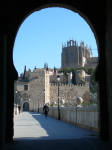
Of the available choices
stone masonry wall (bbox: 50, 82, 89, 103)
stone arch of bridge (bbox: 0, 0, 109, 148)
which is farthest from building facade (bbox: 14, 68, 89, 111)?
stone arch of bridge (bbox: 0, 0, 109, 148)

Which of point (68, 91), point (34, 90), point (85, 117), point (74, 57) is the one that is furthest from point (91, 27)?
point (74, 57)

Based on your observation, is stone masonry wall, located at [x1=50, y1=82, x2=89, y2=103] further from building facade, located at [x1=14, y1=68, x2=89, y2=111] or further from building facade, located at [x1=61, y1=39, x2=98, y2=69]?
building facade, located at [x1=61, y1=39, x2=98, y2=69]

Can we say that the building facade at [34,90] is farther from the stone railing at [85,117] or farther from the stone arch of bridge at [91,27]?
the stone arch of bridge at [91,27]

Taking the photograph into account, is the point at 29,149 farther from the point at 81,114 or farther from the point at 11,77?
the point at 81,114

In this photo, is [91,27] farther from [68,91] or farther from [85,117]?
[68,91]

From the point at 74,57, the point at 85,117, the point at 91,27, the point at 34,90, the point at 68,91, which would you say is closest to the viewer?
the point at 91,27

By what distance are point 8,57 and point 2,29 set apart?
1.57 metres

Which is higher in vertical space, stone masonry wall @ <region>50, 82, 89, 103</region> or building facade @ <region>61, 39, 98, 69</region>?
building facade @ <region>61, 39, 98, 69</region>

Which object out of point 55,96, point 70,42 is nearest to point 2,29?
point 55,96

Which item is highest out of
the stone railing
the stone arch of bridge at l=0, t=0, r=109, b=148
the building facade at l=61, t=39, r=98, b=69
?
the building facade at l=61, t=39, r=98, b=69

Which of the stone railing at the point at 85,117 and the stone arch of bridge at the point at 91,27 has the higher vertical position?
the stone arch of bridge at the point at 91,27

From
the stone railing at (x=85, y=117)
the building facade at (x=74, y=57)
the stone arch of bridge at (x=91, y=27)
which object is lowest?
the stone railing at (x=85, y=117)

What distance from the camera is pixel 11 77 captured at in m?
4.68

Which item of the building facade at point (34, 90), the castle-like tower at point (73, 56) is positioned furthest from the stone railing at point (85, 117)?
the castle-like tower at point (73, 56)
